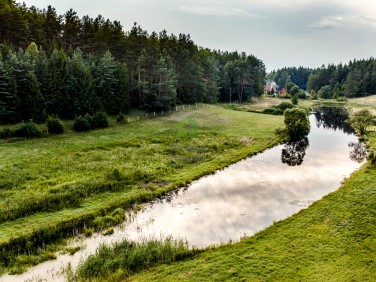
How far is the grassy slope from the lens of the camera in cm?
Answer: 1884

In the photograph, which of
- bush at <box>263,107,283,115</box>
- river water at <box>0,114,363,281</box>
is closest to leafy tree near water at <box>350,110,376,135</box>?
river water at <box>0,114,363,281</box>

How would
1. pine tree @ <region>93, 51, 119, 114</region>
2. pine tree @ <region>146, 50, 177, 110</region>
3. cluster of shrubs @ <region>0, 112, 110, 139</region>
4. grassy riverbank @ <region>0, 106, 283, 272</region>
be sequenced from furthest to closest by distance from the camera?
pine tree @ <region>146, 50, 177, 110</region>, pine tree @ <region>93, 51, 119, 114</region>, cluster of shrubs @ <region>0, 112, 110, 139</region>, grassy riverbank @ <region>0, 106, 283, 272</region>

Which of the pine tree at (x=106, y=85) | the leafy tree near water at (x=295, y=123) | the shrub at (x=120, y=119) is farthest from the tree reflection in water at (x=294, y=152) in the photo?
the pine tree at (x=106, y=85)

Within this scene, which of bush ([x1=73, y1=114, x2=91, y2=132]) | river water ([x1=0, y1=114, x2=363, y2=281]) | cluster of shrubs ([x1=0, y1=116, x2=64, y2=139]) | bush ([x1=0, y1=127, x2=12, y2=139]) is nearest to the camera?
river water ([x1=0, y1=114, x2=363, y2=281])

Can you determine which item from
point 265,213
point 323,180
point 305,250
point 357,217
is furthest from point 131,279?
point 323,180

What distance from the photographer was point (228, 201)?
3173 cm

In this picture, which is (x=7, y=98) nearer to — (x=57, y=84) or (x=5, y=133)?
(x=5, y=133)

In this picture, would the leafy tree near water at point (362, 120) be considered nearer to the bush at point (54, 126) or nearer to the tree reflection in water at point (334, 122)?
the tree reflection in water at point (334, 122)

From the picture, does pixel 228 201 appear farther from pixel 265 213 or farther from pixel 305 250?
pixel 305 250

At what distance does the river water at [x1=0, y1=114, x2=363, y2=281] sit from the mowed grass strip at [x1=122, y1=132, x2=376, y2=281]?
223 centimetres

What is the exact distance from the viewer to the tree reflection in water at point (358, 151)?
47.8m

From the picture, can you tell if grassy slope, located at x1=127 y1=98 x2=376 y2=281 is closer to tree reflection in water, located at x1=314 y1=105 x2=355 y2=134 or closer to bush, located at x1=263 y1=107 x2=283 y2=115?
tree reflection in water, located at x1=314 y1=105 x2=355 y2=134

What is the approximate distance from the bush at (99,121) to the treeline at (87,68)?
5.81 m

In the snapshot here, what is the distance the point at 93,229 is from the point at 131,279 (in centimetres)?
764
